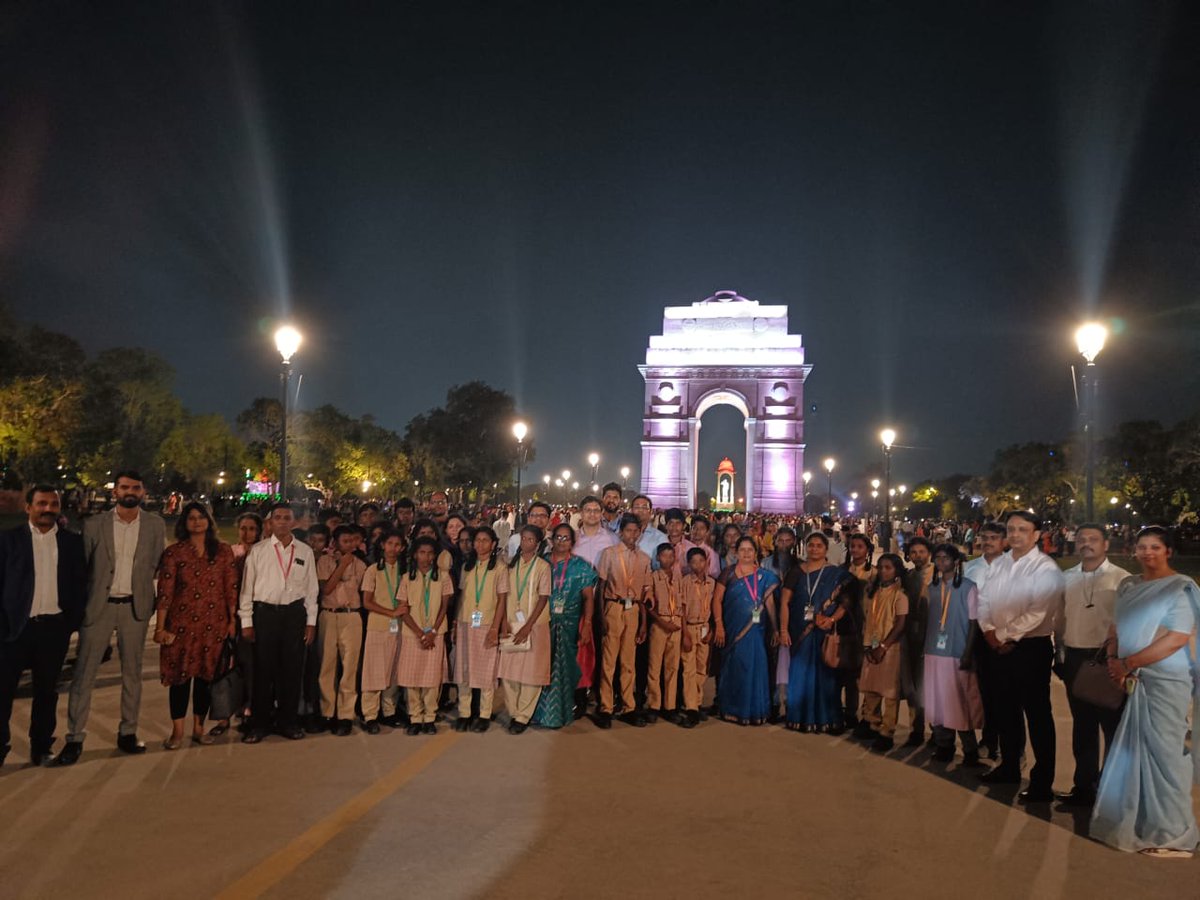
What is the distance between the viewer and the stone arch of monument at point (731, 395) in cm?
5150

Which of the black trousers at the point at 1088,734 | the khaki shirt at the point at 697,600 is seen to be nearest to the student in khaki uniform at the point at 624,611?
the khaki shirt at the point at 697,600

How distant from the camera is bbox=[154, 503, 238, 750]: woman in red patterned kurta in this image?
6.04 meters

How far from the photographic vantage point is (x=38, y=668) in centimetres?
562

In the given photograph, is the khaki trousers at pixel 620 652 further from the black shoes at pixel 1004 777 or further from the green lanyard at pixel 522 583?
the black shoes at pixel 1004 777

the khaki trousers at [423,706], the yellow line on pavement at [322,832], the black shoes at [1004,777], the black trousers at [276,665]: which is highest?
the black trousers at [276,665]

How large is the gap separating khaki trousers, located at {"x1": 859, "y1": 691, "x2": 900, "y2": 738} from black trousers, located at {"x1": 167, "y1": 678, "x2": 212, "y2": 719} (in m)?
5.03

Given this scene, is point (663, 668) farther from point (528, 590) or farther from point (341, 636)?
point (341, 636)

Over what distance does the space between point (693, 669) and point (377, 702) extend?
2639 mm

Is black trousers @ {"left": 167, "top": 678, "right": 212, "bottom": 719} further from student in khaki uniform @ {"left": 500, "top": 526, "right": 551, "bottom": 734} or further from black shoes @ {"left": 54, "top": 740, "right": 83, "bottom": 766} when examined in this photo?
student in khaki uniform @ {"left": 500, "top": 526, "right": 551, "bottom": 734}

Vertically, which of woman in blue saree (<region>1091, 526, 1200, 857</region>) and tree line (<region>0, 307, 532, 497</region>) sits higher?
tree line (<region>0, 307, 532, 497</region>)

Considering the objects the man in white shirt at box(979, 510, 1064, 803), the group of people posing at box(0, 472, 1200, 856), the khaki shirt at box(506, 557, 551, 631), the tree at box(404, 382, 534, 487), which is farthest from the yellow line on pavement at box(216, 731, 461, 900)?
the tree at box(404, 382, 534, 487)

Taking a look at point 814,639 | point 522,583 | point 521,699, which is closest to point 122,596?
point 522,583

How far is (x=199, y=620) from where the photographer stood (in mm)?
6105

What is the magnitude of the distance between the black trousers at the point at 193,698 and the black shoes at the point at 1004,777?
18.1ft
